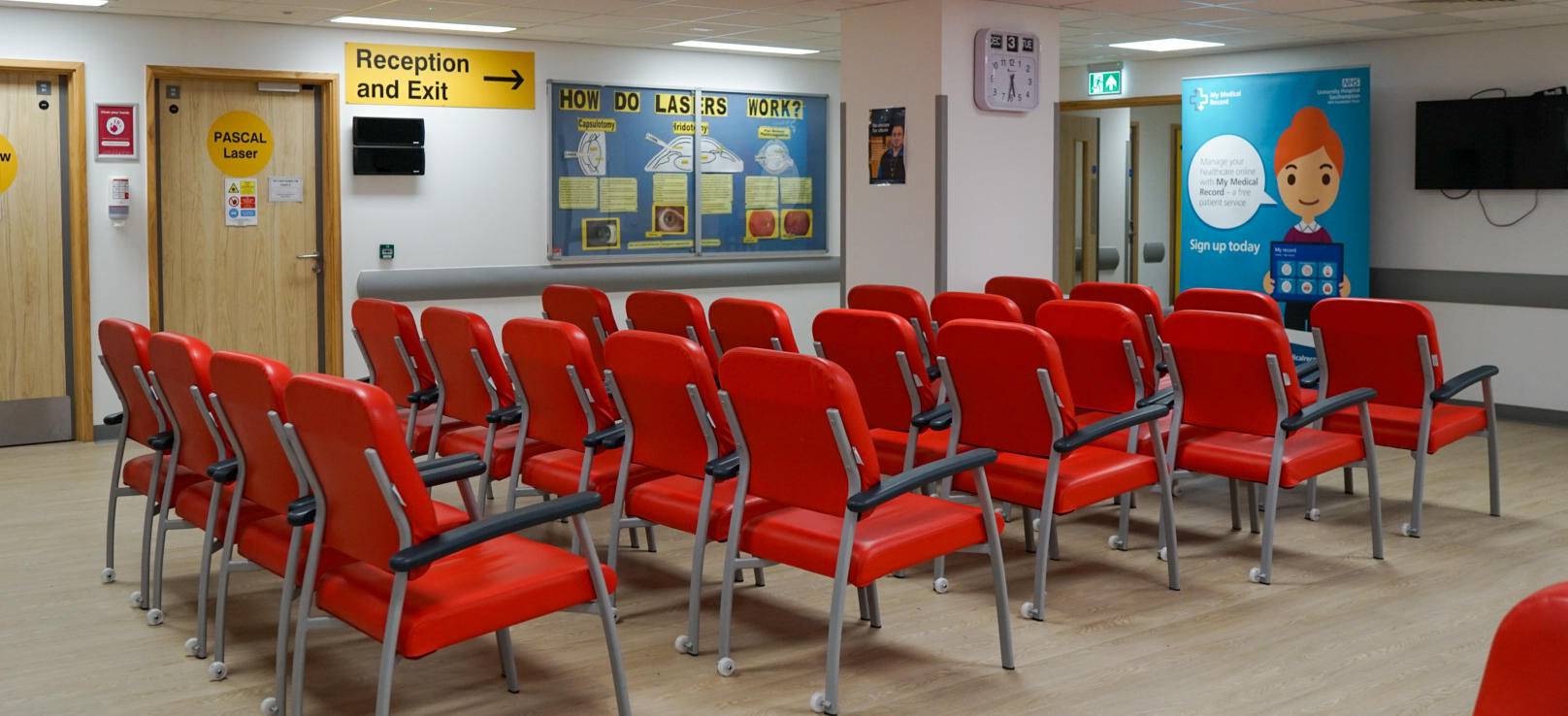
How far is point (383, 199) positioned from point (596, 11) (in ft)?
6.55

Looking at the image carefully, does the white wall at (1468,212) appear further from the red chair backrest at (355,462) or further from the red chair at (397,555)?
the red chair backrest at (355,462)

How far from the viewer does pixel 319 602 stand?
10.7 feet

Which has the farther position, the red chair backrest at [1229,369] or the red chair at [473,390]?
the red chair at [473,390]

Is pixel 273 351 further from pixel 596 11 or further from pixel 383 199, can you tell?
pixel 596 11

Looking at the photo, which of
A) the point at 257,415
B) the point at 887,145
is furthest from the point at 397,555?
the point at 887,145

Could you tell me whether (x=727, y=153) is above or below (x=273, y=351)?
above

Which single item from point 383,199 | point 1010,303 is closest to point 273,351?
point 383,199

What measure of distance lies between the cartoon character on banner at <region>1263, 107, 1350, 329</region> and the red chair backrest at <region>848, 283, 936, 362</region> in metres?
4.20

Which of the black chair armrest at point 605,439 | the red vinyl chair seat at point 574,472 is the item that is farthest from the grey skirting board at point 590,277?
the black chair armrest at point 605,439

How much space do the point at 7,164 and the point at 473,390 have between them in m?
4.18

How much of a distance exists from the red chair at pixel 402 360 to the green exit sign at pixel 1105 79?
6621mm

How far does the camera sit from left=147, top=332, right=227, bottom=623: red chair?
3.77 m

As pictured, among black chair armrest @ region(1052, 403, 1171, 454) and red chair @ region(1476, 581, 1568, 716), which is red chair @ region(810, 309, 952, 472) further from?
red chair @ region(1476, 581, 1568, 716)

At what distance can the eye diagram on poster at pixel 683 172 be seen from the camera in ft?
30.6
